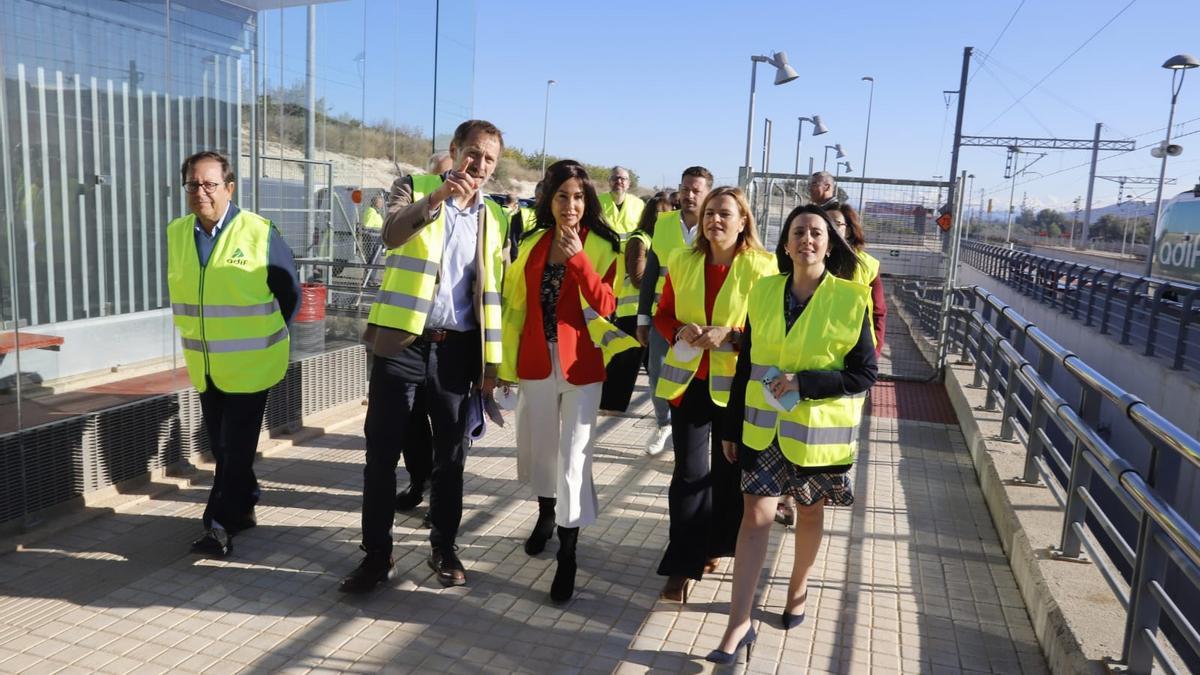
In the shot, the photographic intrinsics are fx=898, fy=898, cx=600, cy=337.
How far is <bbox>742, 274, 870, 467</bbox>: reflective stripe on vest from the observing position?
11.3ft

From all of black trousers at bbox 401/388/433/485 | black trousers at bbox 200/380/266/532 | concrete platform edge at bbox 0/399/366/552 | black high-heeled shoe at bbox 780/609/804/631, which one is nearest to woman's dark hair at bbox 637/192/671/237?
black trousers at bbox 401/388/433/485

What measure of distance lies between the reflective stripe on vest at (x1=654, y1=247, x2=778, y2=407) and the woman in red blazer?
Answer: 35 cm

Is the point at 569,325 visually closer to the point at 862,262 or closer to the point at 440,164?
the point at 440,164

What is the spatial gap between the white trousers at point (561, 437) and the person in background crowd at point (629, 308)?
0.18 meters

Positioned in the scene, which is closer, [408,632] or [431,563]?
[408,632]

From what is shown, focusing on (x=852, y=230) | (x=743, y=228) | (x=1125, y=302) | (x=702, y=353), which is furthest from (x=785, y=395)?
(x=1125, y=302)

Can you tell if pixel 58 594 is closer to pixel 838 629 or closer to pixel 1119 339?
pixel 838 629

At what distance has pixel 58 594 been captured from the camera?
3.85 meters

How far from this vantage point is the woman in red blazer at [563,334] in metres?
4.13

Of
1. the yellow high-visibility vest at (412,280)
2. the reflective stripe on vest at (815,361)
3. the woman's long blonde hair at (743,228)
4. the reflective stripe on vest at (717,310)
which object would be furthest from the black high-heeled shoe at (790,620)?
the yellow high-visibility vest at (412,280)

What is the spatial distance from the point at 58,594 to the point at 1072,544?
14.7 feet

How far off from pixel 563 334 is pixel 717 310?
714 mm

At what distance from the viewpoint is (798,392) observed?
134 inches

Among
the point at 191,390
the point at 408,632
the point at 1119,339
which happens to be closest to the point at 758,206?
the point at 1119,339
